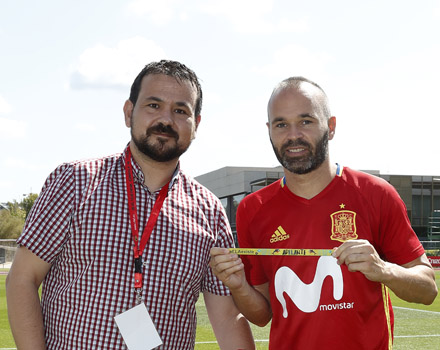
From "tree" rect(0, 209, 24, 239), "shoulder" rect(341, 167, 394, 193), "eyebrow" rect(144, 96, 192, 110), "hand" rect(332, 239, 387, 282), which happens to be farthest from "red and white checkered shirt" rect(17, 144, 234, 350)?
"tree" rect(0, 209, 24, 239)

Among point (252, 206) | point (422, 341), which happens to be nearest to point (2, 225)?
point (422, 341)

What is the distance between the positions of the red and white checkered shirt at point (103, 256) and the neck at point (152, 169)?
5 cm

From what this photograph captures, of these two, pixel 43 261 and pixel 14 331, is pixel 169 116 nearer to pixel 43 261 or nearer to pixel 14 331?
pixel 43 261

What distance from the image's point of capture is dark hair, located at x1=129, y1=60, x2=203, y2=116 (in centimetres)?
335

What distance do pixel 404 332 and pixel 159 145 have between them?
8.49 metres

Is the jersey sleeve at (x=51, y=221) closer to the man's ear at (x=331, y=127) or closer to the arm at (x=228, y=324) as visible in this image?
the arm at (x=228, y=324)

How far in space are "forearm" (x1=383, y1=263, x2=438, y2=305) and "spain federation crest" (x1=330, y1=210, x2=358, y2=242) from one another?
1.08 ft

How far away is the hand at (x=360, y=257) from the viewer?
9.45 feet

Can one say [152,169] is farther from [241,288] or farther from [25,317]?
[25,317]

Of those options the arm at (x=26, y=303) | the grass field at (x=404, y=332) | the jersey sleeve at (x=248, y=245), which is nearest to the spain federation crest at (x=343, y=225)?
the jersey sleeve at (x=248, y=245)

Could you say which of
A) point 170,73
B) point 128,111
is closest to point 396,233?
point 170,73

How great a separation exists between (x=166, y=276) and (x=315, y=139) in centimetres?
110

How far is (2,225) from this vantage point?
207 ft

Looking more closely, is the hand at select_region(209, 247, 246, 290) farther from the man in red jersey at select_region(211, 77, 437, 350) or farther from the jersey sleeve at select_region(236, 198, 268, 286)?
the jersey sleeve at select_region(236, 198, 268, 286)
